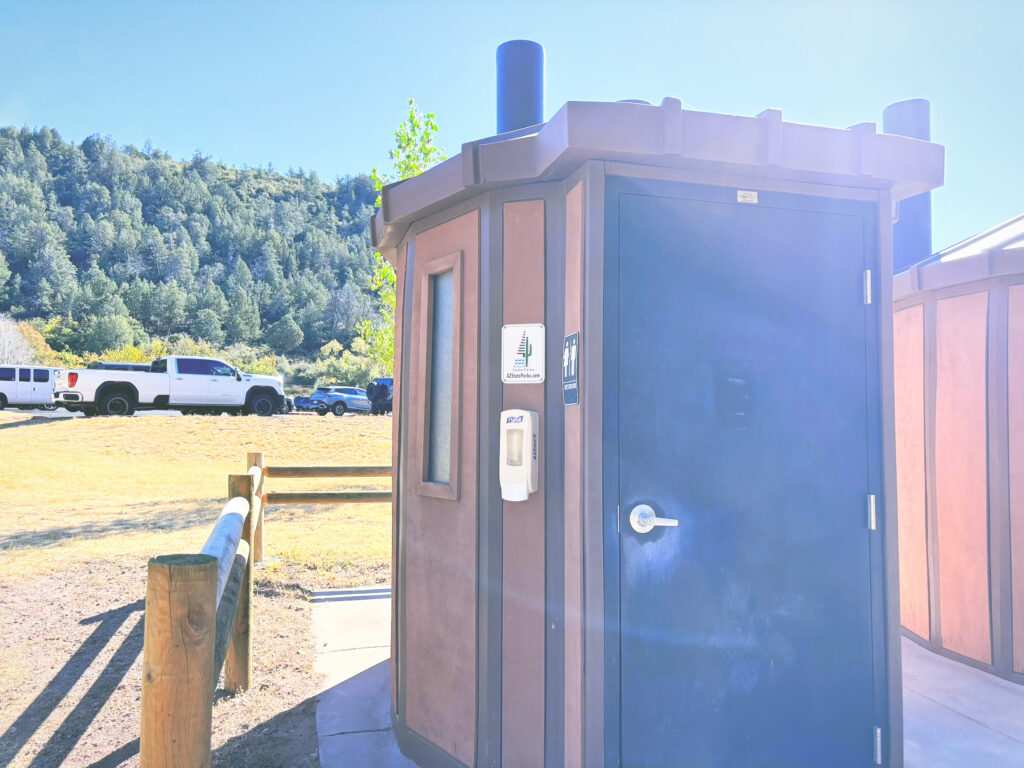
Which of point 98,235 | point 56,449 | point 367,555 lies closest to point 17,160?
point 98,235

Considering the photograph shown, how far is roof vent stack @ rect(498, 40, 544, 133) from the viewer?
4688 millimetres

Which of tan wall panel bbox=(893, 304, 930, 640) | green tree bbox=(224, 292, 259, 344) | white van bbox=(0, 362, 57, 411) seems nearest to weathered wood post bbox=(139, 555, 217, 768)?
tan wall panel bbox=(893, 304, 930, 640)

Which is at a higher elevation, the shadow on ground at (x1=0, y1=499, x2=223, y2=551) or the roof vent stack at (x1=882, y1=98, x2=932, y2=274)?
the roof vent stack at (x1=882, y1=98, x2=932, y2=274)

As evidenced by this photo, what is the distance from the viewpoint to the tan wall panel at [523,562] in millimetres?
2916

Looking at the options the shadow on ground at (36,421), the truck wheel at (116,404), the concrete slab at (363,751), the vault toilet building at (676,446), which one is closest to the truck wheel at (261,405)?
the truck wheel at (116,404)

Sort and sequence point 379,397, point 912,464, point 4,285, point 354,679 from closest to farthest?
point 354,679 < point 912,464 < point 379,397 < point 4,285

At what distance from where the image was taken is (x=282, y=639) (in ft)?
16.9

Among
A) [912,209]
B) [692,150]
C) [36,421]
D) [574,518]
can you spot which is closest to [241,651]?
[574,518]

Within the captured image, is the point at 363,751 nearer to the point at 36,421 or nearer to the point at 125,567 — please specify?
the point at 125,567

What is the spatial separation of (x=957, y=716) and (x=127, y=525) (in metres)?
9.73

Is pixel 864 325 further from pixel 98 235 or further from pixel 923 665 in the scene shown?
pixel 98 235

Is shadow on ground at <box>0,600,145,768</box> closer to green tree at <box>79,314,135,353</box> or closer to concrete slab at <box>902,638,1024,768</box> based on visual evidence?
concrete slab at <box>902,638,1024,768</box>

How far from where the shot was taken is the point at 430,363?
3604 millimetres

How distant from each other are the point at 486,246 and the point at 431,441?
0.99m
